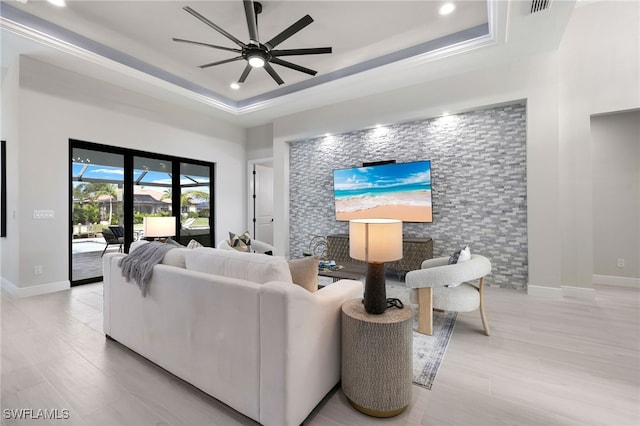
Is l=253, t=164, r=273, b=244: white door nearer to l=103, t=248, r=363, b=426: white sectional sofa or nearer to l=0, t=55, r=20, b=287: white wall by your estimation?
l=0, t=55, r=20, b=287: white wall

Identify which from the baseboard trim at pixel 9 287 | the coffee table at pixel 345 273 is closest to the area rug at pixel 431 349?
the coffee table at pixel 345 273

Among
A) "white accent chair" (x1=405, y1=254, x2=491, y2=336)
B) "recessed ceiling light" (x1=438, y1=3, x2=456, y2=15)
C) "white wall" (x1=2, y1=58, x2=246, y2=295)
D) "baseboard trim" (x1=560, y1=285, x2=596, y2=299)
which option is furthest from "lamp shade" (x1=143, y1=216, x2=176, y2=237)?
"baseboard trim" (x1=560, y1=285, x2=596, y2=299)

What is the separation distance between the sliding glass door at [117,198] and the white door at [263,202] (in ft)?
4.81

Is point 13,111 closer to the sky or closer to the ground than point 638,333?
closer to the sky

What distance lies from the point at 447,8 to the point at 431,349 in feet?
11.9

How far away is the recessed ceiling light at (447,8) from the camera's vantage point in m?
3.20

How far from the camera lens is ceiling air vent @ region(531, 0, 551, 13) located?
2714 millimetres

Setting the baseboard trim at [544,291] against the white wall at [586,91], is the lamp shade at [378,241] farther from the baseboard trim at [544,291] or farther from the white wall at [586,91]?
the white wall at [586,91]

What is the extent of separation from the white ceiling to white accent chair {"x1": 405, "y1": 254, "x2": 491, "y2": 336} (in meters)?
2.64

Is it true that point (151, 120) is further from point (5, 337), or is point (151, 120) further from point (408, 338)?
point (408, 338)

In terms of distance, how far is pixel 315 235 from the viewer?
5.89 meters

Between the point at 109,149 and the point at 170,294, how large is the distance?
4119 millimetres

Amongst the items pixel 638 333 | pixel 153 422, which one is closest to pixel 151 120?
pixel 153 422

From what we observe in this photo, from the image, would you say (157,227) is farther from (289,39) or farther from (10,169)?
(289,39)
